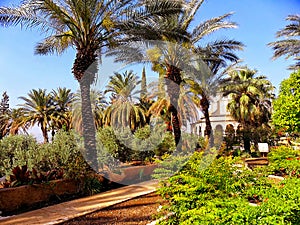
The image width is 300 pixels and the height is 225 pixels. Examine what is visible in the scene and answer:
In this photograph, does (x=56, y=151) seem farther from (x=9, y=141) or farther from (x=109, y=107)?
(x=109, y=107)

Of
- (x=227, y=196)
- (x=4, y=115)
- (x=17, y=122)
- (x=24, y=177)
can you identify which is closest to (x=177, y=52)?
(x=24, y=177)

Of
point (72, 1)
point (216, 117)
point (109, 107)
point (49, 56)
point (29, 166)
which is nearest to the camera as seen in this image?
point (29, 166)

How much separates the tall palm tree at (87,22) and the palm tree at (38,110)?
61.3ft

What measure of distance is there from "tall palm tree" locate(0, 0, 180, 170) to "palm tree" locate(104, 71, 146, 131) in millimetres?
13222

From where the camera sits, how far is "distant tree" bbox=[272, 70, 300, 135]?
12562 mm

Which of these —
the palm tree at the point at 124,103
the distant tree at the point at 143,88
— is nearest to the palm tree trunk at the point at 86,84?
the palm tree at the point at 124,103

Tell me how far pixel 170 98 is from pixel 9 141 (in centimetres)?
816

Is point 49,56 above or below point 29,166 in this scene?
above

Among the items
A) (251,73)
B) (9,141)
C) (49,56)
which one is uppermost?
(251,73)

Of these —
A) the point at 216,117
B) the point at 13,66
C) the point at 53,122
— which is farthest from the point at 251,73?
the point at 13,66

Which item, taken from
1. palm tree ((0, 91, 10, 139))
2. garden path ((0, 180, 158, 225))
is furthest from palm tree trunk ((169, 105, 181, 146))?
palm tree ((0, 91, 10, 139))

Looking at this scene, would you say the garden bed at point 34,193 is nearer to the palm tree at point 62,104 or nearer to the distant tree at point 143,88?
the distant tree at point 143,88

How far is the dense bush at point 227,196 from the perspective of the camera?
9.77 feet

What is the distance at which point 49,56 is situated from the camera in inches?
506
